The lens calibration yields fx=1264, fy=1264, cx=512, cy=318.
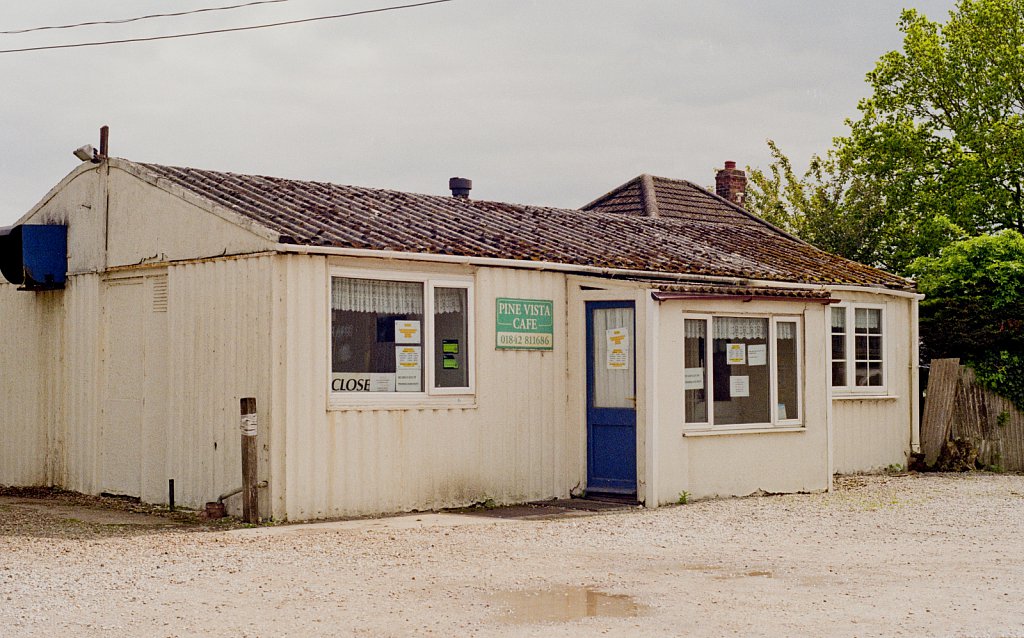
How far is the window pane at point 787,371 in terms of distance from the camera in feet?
52.0

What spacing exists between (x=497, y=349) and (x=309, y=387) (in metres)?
2.61

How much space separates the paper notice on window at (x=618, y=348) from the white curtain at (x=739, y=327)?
114 centimetres

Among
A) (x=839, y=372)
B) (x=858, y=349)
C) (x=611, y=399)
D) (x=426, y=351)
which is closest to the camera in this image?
(x=426, y=351)

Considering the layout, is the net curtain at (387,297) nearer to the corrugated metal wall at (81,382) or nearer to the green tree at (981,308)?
the corrugated metal wall at (81,382)

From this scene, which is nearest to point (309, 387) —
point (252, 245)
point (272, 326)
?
point (272, 326)

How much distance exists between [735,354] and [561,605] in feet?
24.7

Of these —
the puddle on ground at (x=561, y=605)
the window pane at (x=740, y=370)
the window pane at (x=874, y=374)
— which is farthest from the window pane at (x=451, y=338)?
the window pane at (x=874, y=374)

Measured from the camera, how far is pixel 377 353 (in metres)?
13.8

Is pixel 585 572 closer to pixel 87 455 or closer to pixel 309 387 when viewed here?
pixel 309 387

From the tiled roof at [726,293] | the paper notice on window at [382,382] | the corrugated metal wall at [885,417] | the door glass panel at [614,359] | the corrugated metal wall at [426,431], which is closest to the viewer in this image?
the corrugated metal wall at [426,431]

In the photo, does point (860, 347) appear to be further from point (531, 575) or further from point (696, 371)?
point (531, 575)

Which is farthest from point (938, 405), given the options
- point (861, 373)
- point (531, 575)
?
point (531, 575)

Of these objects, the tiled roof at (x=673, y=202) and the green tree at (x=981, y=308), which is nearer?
the green tree at (x=981, y=308)

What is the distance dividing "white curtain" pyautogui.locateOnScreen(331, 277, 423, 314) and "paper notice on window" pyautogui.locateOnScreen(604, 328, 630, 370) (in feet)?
8.02
